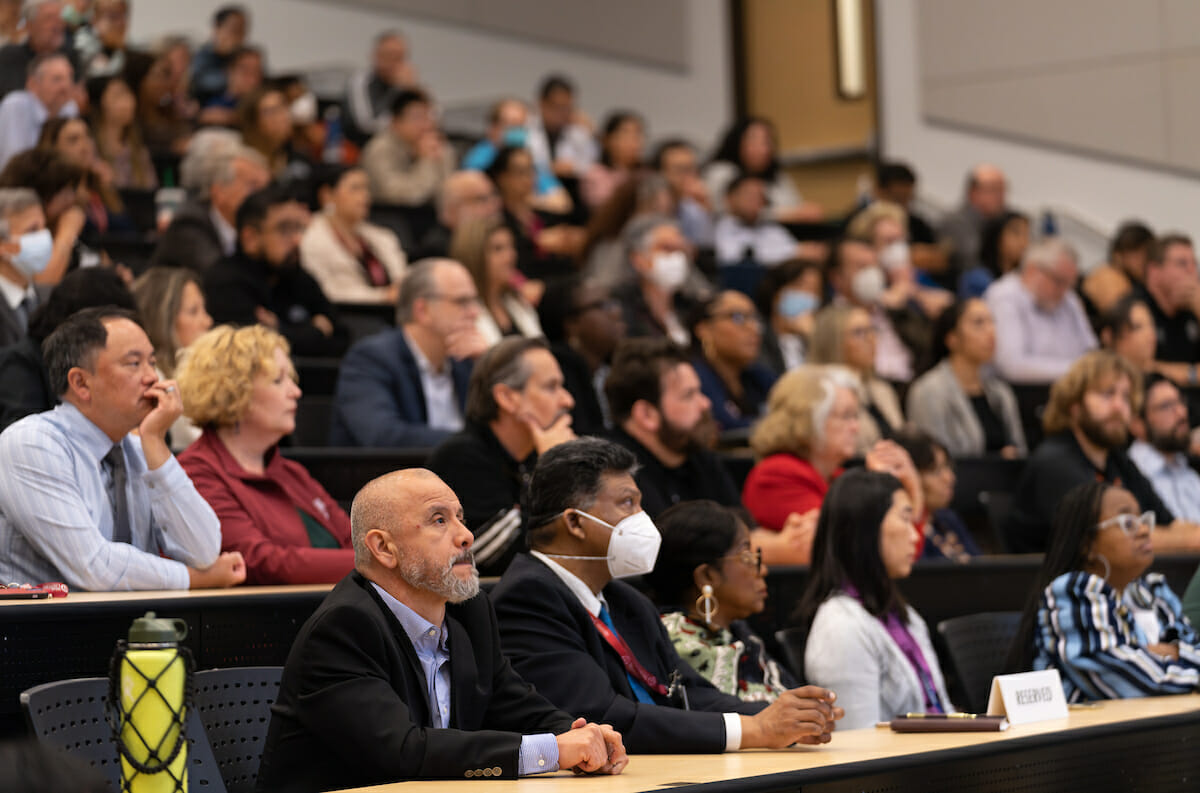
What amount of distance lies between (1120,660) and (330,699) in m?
2.11

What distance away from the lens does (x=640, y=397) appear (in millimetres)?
4566

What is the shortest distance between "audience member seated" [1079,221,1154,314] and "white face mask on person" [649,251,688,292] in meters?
2.63

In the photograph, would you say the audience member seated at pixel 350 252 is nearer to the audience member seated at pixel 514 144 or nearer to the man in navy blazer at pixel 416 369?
the man in navy blazer at pixel 416 369

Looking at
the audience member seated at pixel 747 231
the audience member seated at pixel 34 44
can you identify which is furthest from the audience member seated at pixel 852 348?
the audience member seated at pixel 34 44

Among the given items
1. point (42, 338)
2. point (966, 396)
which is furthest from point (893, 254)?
point (42, 338)

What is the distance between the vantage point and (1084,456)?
566cm

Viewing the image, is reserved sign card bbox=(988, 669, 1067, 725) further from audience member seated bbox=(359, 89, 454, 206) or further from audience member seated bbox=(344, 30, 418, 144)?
audience member seated bbox=(344, 30, 418, 144)

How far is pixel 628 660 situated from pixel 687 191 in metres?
5.91

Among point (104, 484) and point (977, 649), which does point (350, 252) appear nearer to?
point (104, 484)

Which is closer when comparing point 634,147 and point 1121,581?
point 1121,581

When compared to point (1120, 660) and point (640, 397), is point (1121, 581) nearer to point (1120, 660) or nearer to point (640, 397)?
point (1120, 660)

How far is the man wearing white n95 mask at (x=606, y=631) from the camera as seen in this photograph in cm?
300

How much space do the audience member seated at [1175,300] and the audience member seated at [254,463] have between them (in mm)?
5142

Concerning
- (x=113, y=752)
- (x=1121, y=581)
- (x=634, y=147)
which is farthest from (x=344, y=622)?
(x=634, y=147)
